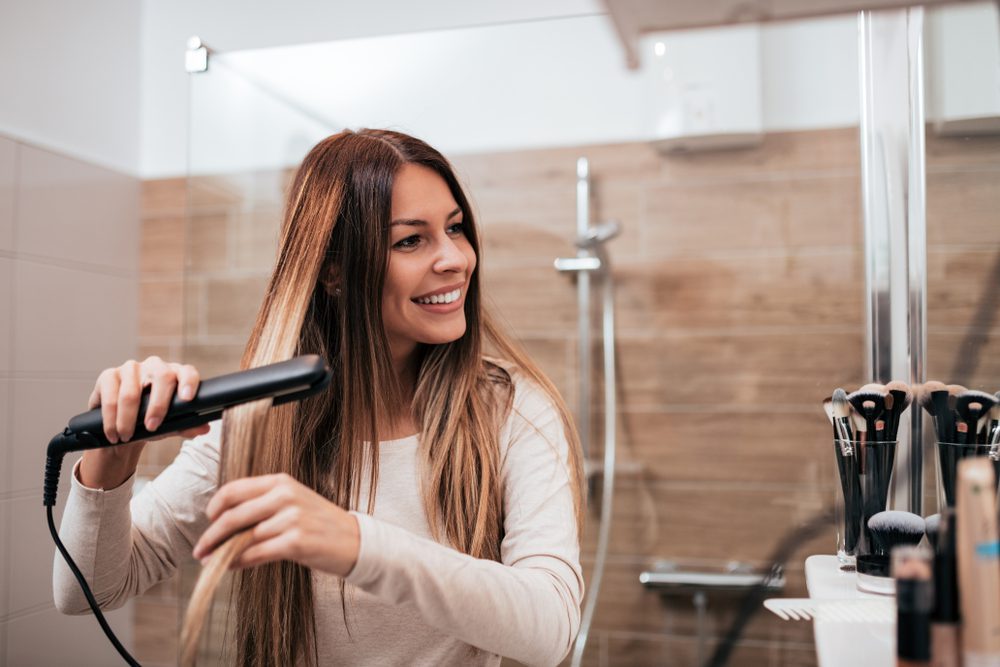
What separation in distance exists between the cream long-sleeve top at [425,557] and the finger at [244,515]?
14 centimetres

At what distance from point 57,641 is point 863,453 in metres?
1.56

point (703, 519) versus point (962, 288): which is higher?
point (962, 288)

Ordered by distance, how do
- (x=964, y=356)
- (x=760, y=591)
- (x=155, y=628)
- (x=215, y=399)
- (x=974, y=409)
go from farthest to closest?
(x=155, y=628), (x=760, y=591), (x=964, y=356), (x=974, y=409), (x=215, y=399)

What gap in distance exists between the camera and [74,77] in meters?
1.78

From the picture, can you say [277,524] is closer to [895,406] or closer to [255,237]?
[895,406]

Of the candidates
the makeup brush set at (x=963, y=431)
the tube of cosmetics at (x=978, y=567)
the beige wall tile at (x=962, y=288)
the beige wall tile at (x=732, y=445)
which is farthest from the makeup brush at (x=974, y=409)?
the beige wall tile at (x=732, y=445)

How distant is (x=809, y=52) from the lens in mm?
1348

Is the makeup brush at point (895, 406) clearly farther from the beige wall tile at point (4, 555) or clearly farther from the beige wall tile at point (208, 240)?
the beige wall tile at point (4, 555)

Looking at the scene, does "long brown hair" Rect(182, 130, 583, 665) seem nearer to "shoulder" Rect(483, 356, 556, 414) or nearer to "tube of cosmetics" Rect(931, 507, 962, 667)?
"shoulder" Rect(483, 356, 556, 414)

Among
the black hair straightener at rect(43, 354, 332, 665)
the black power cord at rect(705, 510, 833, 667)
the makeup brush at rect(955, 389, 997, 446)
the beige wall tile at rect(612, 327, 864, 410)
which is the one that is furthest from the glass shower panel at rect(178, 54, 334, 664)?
the makeup brush at rect(955, 389, 997, 446)

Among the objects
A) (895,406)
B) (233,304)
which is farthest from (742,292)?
(233,304)

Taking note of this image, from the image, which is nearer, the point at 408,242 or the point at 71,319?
the point at 408,242

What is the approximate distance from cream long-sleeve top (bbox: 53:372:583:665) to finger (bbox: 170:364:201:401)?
0.23 meters

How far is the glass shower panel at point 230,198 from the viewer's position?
1.60 meters
